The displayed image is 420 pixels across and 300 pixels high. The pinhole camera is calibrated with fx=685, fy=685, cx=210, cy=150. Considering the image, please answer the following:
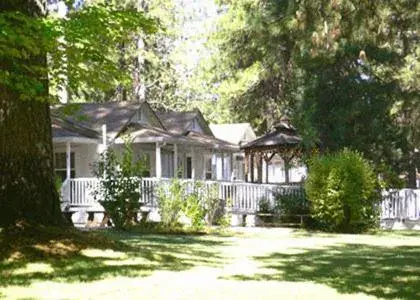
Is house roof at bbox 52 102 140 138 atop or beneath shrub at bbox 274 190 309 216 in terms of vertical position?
atop

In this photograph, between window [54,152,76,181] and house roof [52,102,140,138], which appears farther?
house roof [52,102,140,138]

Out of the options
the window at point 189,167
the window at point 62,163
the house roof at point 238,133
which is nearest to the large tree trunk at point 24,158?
the window at point 62,163

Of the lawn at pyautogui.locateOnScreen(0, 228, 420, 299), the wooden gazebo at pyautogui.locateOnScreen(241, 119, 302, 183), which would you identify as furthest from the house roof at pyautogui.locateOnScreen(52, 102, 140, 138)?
the lawn at pyautogui.locateOnScreen(0, 228, 420, 299)

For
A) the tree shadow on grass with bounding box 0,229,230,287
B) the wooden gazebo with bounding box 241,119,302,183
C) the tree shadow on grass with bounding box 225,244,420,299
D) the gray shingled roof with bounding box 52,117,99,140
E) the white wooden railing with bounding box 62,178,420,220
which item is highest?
the gray shingled roof with bounding box 52,117,99,140

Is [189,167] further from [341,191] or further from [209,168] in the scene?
[341,191]

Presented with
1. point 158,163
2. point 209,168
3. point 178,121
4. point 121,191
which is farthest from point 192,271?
point 209,168

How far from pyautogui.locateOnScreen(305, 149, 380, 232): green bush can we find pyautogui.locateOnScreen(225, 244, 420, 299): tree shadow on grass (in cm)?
522

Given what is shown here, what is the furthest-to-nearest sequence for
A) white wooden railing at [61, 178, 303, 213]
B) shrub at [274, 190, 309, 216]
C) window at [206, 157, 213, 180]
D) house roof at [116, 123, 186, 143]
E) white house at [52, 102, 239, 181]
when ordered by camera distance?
window at [206, 157, 213, 180], white house at [52, 102, 239, 181], house roof at [116, 123, 186, 143], white wooden railing at [61, 178, 303, 213], shrub at [274, 190, 309, 216]

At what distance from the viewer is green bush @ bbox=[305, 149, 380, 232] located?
19.5m

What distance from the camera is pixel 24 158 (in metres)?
10.7

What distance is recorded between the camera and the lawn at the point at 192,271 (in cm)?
796

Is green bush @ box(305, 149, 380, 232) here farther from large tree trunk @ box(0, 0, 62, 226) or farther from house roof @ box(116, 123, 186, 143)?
large tree trunk @ box(0, 0, 62, 226)

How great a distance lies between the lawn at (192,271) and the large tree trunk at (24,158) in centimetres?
47

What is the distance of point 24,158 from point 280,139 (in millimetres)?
17450
